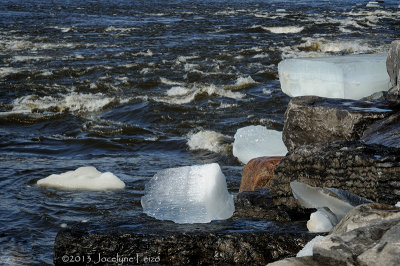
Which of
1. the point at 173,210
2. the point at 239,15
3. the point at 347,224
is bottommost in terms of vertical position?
the point at 239,15

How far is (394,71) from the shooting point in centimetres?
624

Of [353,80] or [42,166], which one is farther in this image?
[42,166]

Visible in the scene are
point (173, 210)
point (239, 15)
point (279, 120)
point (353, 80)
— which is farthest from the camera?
point (239, 15)

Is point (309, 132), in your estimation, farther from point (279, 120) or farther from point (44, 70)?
point (44, 70)

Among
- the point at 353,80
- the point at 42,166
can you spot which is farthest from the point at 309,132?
the point at 42,166

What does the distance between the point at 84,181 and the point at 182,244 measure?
3043 mm

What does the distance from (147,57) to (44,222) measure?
1146cm

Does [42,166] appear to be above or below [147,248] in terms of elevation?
below

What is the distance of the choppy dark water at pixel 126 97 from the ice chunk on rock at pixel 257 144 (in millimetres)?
279

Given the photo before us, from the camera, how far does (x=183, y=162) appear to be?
330 inches

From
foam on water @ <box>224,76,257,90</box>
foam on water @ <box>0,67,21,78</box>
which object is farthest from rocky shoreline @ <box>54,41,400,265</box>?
foam on water @ <box>0,67,21,78</box>

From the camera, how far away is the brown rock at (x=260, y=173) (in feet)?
18.6

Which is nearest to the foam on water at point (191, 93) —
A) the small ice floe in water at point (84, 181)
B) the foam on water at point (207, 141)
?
the foam on water at point (207, 141)

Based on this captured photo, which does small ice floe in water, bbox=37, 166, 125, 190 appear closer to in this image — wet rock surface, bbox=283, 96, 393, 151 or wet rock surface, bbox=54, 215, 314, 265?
wet rock surface, bbox=283, 96, 393, 151
